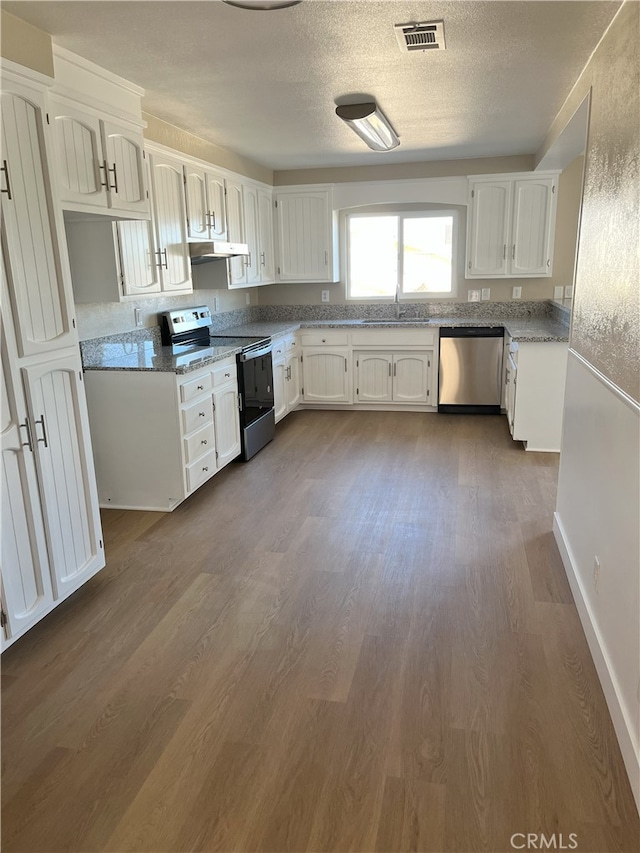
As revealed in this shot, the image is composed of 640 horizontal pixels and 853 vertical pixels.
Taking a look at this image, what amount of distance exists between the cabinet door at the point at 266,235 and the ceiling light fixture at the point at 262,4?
11.7 ft

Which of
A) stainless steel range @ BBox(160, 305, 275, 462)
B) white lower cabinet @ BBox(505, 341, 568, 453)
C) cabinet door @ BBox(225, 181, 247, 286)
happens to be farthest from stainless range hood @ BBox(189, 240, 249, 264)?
white lower cabinet @ BBox(505, 341, 568, 453)

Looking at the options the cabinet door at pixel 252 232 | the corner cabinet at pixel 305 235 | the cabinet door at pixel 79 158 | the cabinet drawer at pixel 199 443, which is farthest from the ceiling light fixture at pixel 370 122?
the cabinet drawer at pixel 199 443

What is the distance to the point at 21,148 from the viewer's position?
219 cm

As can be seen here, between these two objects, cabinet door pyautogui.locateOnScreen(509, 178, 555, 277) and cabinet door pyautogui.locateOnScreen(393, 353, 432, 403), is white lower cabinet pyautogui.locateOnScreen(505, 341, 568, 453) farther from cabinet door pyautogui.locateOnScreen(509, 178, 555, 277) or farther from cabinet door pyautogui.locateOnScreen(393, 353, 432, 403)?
cabinet door pyautogui.locateOnScreen(509, 178, 555, 277)

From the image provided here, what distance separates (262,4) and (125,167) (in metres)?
1.31

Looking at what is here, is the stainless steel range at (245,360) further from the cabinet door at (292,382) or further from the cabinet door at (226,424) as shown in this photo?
the cabinet door at (292,382)

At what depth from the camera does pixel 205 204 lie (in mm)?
4535

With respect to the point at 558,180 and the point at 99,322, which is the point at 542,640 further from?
the point at 558,180

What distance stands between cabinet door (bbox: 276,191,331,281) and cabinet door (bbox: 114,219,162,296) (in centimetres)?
261

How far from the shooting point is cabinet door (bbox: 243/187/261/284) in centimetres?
539

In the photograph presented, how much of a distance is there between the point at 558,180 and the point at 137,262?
4126mm

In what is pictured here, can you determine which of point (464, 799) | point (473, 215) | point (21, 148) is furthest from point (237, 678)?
point (473, 215)

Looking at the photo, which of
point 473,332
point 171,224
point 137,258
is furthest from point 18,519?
point 473,332

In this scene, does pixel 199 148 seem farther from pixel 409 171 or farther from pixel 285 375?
pixel 409 171
